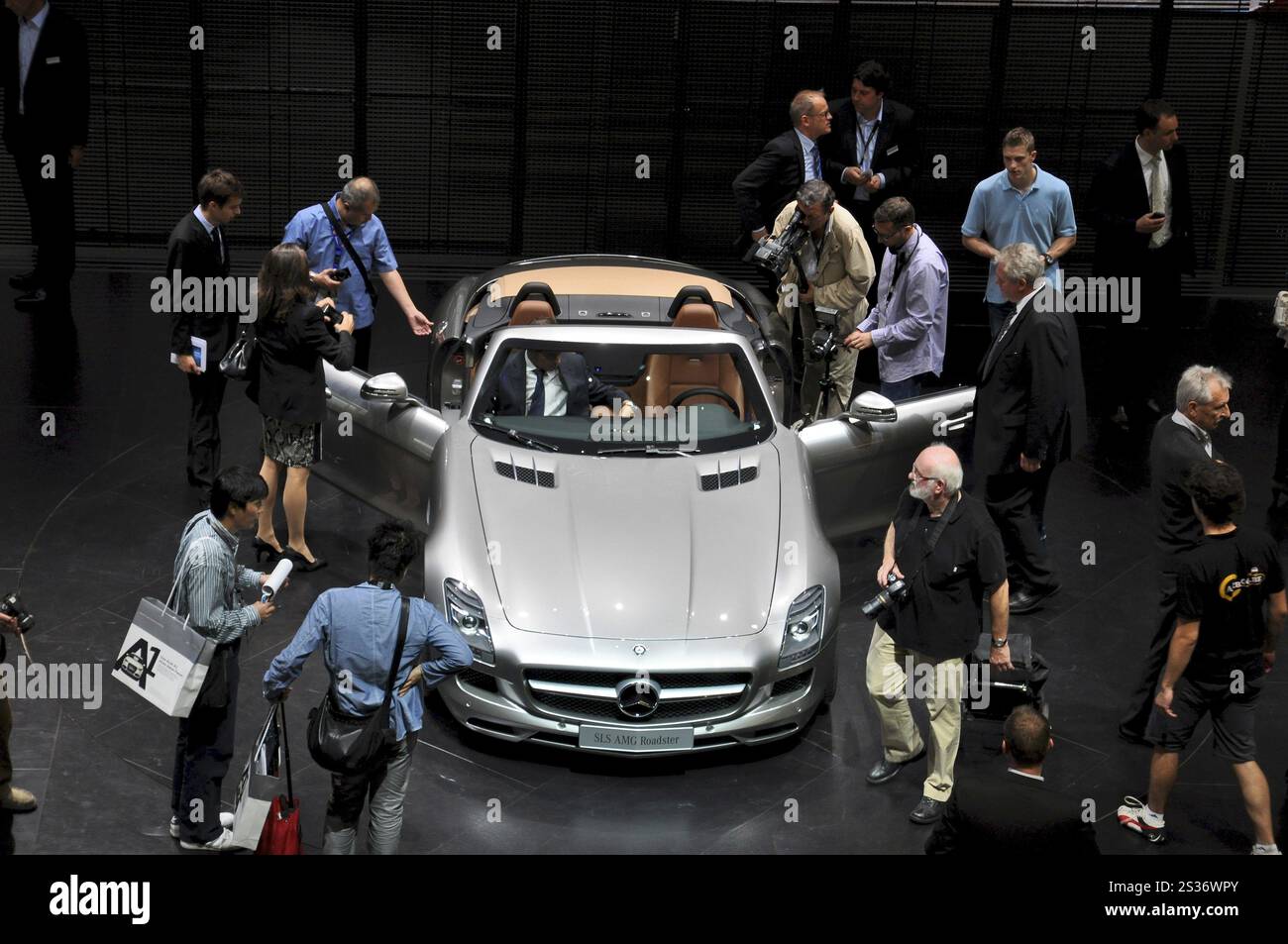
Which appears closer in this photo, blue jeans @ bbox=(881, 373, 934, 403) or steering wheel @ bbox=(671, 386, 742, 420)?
steering wheel @ bbox=(671, 386, 742, 420)

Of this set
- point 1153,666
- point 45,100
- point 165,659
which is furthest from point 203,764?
point 45,100

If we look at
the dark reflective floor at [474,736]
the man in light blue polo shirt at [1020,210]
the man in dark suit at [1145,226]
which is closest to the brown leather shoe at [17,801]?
the dark reflective floor at [474,736]

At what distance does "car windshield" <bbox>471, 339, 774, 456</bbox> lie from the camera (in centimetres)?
773

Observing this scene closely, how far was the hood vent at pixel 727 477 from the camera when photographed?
7438 mm

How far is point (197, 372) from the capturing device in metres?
8.69

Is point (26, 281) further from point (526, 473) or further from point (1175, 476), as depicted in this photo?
point (1175, 476)

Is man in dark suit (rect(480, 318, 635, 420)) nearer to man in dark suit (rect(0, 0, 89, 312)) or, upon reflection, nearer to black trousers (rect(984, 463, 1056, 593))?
black trousers (rect(984, 463, 1056, 593))

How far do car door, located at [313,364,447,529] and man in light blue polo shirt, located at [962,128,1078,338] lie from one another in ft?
11.5

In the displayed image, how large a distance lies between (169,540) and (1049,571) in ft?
15.0

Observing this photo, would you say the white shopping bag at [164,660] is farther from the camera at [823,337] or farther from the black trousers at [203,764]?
the camera at [823,337]

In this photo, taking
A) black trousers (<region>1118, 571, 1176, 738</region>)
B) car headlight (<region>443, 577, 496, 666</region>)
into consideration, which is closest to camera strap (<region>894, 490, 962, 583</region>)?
black trousers (<region>1118, 571, 1176, 738</region>)

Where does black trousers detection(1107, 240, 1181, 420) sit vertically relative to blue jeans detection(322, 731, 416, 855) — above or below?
above
